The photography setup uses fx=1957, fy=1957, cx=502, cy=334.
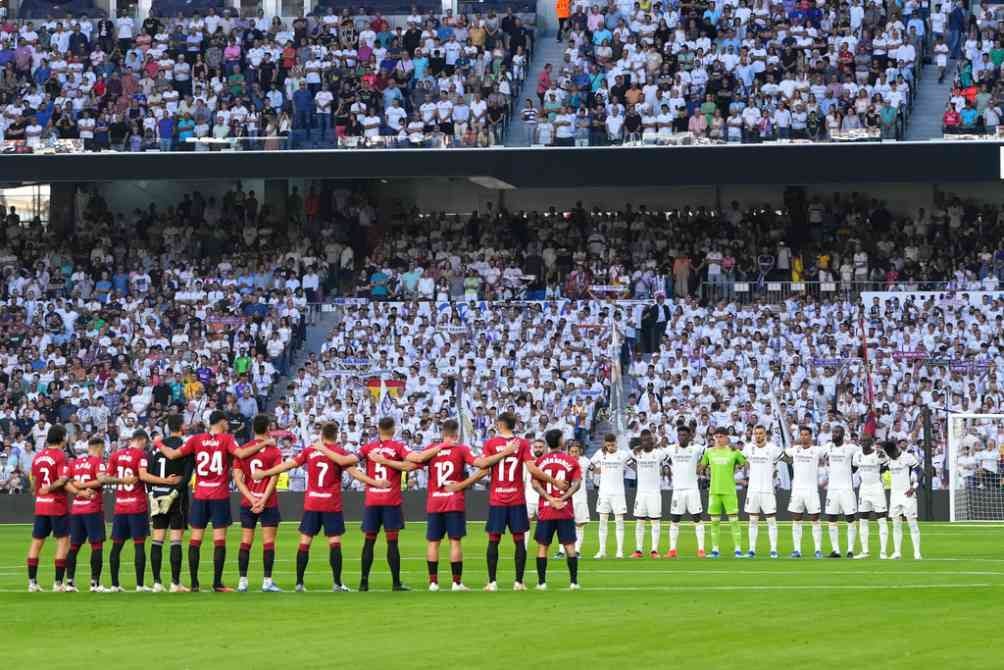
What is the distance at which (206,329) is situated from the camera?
47594 mm

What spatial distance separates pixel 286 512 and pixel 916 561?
17.7 meters

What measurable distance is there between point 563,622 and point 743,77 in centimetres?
3047

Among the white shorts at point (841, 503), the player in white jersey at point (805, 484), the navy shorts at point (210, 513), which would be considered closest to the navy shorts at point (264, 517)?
the navy shorts at point (210, 513)

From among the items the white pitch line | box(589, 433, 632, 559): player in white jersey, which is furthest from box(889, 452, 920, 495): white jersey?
the white pitch line

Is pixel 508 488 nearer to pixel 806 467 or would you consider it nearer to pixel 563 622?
pixel 563 622

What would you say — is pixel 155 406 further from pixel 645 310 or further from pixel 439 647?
pixel 439 647

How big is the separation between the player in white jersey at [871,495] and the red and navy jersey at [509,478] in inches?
311

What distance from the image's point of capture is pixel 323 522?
878 inches

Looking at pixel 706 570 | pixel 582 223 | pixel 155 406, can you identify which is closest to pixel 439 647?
pixel 706 570

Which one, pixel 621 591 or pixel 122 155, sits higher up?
pixel 122 155

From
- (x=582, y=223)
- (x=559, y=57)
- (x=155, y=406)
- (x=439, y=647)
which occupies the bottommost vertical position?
(x=439, y=647)

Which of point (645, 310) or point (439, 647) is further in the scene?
point (645, 310)

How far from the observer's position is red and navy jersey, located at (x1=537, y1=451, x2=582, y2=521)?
22.4 metres

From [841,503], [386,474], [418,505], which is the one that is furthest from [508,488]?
[418,505]
